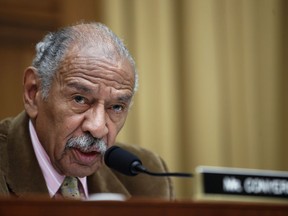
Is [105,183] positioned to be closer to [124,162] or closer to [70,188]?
[70,188]

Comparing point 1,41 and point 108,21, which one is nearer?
point 1,41

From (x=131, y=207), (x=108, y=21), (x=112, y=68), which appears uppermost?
(x=108, y=21)

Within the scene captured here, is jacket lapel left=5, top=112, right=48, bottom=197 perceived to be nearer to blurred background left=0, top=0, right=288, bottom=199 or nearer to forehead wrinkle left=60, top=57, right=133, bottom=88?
forehead wrinkle left=60, top=57, right=133, bottom=88

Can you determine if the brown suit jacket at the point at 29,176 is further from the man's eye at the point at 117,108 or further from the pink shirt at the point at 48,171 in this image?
the man's eye at the point at 117,108

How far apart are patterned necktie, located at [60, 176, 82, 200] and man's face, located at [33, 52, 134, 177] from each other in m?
0.05

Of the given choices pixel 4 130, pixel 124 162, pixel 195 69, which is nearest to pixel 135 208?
pixel 124 162

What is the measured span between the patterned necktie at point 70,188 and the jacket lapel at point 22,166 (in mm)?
68

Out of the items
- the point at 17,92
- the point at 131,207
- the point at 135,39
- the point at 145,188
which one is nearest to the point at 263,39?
the point at 135,39

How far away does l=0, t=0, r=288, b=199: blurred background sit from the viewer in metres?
3.31

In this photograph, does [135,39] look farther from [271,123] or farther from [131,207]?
[131,207]

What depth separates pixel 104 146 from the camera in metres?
1.94

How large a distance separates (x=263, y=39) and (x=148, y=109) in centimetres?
82

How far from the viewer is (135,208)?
1.22 metres

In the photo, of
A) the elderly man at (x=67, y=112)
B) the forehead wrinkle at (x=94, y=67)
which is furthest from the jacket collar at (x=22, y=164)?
the forehead wrinkle at (x=94, y=67)
